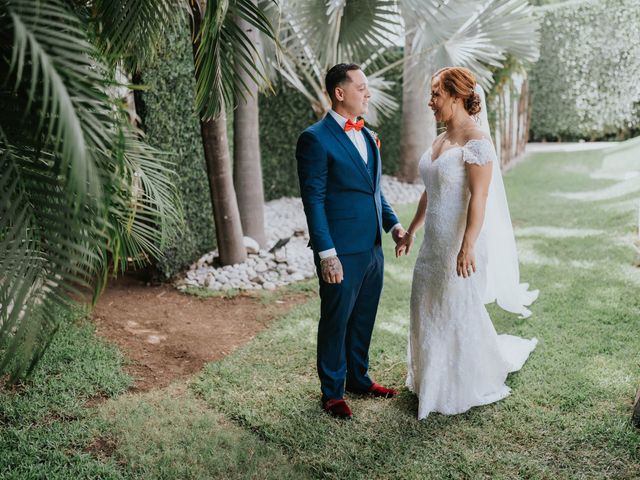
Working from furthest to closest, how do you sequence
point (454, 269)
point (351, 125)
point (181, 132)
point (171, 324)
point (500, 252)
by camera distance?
point (181, 132) < point (171, 324) < point (500, 252) < point (454, 269) < point (351, 125)

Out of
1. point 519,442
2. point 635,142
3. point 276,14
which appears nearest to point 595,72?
point 635,142

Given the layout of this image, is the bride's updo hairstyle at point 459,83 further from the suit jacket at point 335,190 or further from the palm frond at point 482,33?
the palm frond at point 482,33

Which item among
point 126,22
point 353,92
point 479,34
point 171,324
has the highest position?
A: point 479,34

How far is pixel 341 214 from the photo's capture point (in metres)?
3.14

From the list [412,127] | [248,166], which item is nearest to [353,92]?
[248,166]

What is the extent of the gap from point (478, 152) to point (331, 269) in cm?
99

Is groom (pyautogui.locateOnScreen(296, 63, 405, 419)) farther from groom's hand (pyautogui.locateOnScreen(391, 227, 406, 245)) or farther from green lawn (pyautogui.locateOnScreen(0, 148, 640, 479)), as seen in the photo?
green lawn (pyautogui.locateOnScreen(0, 148, 640, 479))

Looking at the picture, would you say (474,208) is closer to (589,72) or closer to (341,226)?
(341,226)

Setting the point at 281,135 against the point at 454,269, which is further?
the point at 281,135

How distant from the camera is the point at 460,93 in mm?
3086

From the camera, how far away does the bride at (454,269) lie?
3.07m

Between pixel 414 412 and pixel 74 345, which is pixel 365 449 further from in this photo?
pixel 74 345

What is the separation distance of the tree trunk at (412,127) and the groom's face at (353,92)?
7.86m

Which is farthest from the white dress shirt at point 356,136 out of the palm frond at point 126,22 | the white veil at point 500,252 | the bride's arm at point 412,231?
the palm frond at point 126,22
